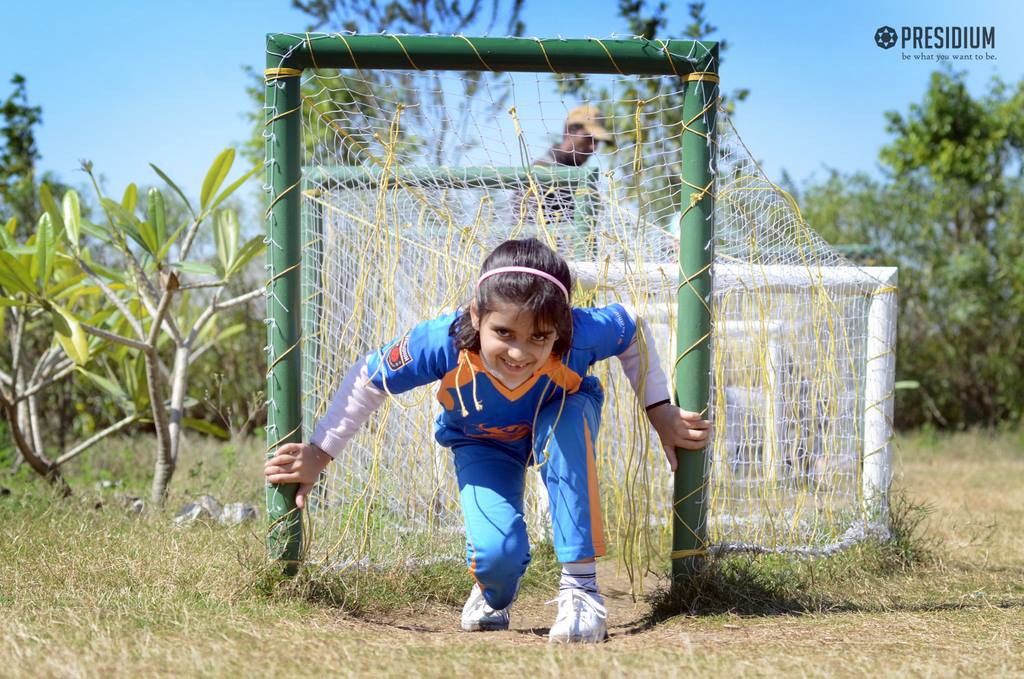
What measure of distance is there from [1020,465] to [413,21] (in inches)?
269

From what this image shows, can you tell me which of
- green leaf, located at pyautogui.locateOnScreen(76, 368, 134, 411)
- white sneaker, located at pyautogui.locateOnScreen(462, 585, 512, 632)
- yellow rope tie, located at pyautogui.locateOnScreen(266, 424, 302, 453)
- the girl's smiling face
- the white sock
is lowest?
white sneaker, located at pyautogui.locateOnScreen(462, 585, 512, 632)

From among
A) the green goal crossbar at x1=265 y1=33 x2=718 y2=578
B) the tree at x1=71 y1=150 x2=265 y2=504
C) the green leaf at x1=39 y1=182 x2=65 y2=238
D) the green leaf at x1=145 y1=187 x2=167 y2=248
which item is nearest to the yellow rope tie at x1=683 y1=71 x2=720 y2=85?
the green goal crossbar at x1=265 y1=33 x2=718 y2=578

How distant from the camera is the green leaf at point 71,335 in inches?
174

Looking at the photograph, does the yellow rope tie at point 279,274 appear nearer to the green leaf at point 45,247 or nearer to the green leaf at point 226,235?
the green leaf at point 45,247

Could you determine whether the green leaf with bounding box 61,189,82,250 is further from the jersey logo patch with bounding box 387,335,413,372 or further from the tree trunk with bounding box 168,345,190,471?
the jersey logo patch with bounding box 387,335,413,372

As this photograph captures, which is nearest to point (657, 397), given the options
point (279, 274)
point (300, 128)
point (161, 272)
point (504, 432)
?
point (504, 432)

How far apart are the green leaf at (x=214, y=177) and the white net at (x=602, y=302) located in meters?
0.63

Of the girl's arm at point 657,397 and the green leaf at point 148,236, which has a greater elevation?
the green leaf at point 148,236

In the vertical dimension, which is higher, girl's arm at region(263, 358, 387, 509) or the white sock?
girl's arm at region(263, 358, 387, 509)

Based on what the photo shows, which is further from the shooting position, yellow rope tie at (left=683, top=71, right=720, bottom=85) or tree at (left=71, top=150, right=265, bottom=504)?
tree at (left=71, top=150, right=265, bottom=504)

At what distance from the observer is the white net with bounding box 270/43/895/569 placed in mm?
3711

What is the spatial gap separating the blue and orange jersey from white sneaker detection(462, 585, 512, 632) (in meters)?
0.49

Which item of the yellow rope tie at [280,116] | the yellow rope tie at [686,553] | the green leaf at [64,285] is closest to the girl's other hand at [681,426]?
the yellow rope tie at [686,553]

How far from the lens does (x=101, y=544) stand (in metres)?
3.65
